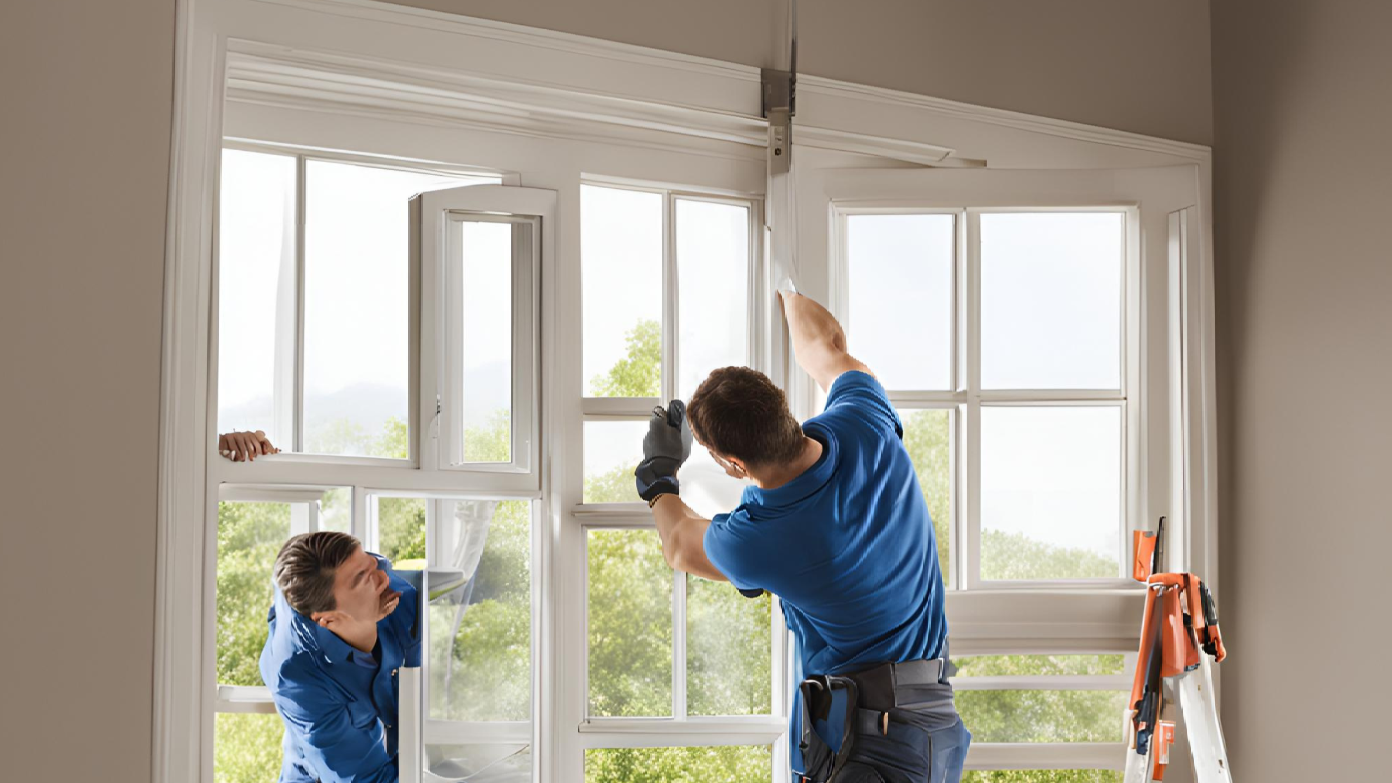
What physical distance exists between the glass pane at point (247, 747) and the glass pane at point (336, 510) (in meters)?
0.36

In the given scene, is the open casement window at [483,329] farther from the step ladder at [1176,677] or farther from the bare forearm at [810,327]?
the step ladder at [1176,677]

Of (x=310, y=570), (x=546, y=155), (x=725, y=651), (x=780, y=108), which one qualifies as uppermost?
(x=780, y=108)

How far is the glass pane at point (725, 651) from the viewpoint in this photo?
207 cm

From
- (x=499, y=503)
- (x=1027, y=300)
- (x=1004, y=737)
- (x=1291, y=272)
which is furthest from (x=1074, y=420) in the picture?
(x=499, y=503)

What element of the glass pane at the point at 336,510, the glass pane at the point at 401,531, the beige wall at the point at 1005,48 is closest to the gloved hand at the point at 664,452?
the glass pane at the point at 401,531

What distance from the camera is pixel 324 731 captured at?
5.56 ft

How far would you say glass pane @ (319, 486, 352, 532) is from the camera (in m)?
1.76

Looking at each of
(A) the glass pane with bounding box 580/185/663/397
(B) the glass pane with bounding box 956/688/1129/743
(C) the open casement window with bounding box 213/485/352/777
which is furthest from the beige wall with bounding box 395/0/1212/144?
(B) the glass pane with bounding box 956/688/1129/743

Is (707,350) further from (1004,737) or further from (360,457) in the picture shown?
(1004,737)

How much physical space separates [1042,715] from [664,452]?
1149 millimetres

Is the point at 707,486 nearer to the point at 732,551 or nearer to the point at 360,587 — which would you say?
the point at 732,551

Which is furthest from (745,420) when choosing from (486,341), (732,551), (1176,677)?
(1176,677)

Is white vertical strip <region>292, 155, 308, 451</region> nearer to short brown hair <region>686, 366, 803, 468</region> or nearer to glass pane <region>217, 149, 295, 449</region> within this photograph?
glass pane <region>217, 149, 295, 449</region>

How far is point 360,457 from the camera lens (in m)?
1.78
